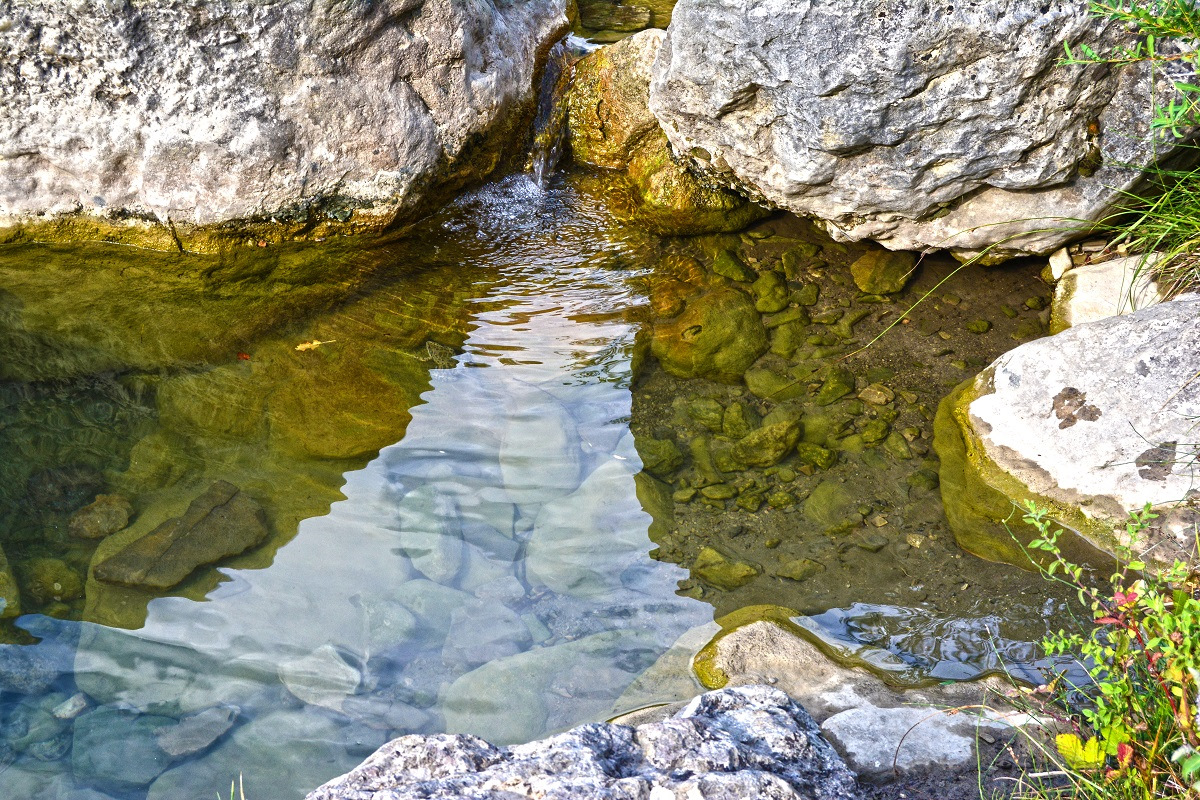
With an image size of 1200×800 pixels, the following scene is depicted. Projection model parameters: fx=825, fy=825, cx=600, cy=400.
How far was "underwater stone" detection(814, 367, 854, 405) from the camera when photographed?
426 centimetres

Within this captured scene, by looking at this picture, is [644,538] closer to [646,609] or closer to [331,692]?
[646,609]

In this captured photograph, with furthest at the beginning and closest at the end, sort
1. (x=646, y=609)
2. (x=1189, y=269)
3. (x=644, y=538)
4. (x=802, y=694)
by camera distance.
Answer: (x=1189, y=269), (x=644, y=538), (x=646, y=609), (x=802, y=694)

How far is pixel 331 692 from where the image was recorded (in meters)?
3.08

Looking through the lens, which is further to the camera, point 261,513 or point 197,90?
point 197,90

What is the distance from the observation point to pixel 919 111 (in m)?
3.96

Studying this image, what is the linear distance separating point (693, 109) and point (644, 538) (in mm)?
2419

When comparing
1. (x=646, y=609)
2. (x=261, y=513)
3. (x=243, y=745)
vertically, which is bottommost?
(x=243, y=745)

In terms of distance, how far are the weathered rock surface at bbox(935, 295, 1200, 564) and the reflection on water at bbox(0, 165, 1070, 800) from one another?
0.95ft

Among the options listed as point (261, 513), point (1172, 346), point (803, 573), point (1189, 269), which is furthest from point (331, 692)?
point (1189, 269)

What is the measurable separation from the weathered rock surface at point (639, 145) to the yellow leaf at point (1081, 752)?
12.2 ft

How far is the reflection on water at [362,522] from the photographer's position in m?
3.04

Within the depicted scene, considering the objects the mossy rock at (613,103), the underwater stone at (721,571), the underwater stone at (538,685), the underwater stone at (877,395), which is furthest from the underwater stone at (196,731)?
the mossy rock at (613,103)

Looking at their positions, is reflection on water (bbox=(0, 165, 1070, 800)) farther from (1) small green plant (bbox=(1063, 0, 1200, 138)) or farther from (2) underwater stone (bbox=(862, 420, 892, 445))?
(1) small green plant (bbox=(1063, 0, 1200, 138))

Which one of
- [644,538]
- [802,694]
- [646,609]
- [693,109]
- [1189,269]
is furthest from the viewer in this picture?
[693,109]
